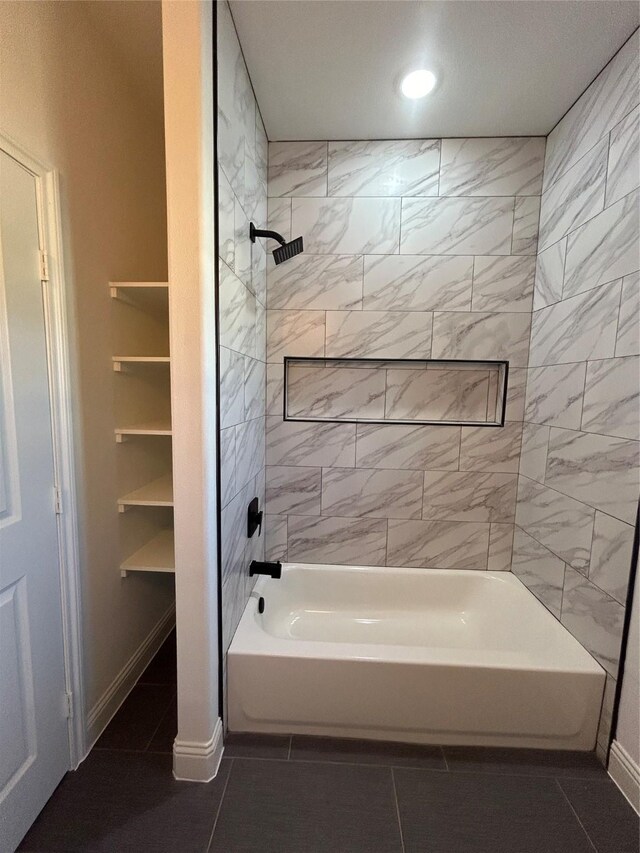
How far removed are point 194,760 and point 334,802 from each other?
19.6 inches

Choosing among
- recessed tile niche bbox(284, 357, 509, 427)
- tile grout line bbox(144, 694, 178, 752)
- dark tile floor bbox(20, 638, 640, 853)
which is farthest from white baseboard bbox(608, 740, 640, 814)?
tile grout line bbox(144, 694, 178, 752)

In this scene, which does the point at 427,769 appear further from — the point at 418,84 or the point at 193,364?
the point at 418,84

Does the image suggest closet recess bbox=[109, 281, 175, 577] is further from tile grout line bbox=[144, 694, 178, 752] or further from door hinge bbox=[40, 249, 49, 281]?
tile grout line bbox=[144, 694, 178, 752]

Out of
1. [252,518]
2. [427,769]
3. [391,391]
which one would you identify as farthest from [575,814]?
[391,391]

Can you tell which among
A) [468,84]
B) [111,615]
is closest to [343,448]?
[111,615]

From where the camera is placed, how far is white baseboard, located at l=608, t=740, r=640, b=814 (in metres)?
1.22

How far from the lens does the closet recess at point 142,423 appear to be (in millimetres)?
1526

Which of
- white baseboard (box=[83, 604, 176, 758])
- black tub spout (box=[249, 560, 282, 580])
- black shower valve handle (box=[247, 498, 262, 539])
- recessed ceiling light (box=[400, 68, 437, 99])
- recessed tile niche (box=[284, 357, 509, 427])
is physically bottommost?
white baseboard (box=[83, 604, 176, 758])

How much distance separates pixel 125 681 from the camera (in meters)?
1.62

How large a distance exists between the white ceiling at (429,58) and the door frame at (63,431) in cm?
94

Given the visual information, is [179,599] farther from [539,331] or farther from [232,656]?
[539,331]

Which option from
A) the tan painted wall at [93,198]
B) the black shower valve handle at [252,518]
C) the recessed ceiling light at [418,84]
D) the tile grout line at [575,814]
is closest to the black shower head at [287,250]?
the tan painted wall at [93,198]

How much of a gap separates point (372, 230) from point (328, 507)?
154 centimetres

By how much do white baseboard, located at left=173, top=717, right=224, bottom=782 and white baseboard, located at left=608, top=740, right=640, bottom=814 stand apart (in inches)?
57.0
